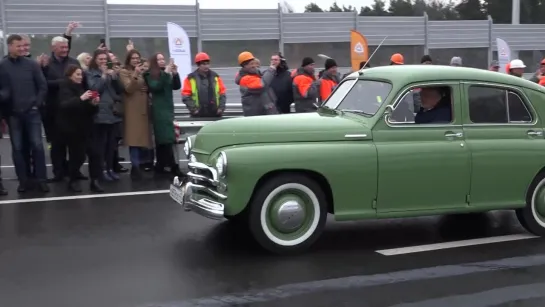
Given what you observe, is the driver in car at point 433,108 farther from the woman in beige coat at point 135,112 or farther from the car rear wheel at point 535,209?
the woman in beige coat at point 135,112

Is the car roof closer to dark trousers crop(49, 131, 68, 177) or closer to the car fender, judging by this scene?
the car fender

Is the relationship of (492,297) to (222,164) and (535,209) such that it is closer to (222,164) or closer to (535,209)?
(535,209)

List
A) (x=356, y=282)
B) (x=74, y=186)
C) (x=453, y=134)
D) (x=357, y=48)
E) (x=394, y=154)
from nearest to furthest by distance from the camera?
1. (x=356, y=282)
2. (x=394, y=154)
3. (x=453, y=134)
4. (x=74, y=186)
5. (x=357, y=48)

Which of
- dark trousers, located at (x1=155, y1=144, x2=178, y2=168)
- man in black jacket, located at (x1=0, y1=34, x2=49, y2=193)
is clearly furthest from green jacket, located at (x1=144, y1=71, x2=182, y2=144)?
man in black jacket, located at (x1=0, y1=34, x2=49, y2=193)

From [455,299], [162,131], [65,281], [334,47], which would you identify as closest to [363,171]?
[455,299]

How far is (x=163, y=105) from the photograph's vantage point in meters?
10.1

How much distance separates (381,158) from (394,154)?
0.48 ft

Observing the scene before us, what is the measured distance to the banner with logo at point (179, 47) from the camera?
17438 mm

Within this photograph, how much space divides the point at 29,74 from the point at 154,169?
2601 millimetres

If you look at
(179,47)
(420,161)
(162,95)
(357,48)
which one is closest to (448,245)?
(420,161)

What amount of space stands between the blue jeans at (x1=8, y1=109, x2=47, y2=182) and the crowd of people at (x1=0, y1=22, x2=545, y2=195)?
1 centimetres

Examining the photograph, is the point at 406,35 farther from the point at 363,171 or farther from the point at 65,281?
the point at 65,281

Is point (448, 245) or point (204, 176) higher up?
point (204, 176)

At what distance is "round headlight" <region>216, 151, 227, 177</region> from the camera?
611 cm
